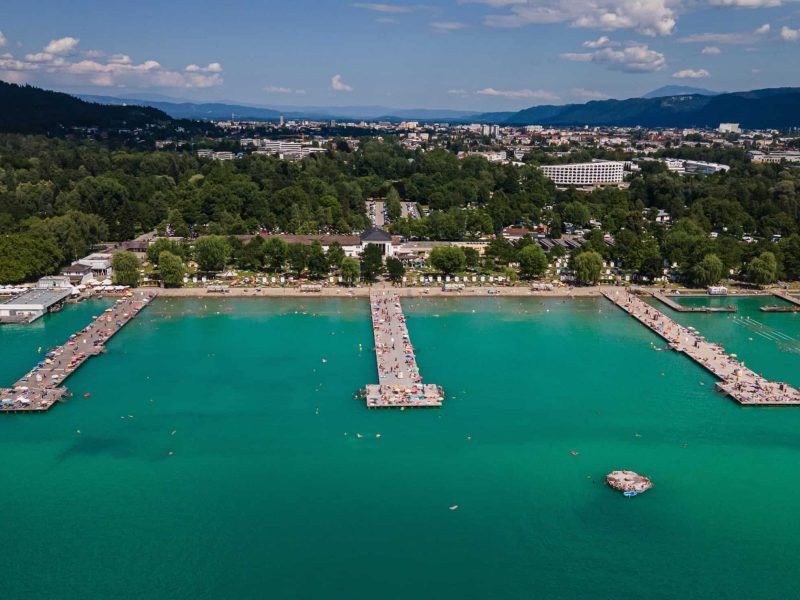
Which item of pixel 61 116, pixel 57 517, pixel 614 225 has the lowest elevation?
pixel 57 517

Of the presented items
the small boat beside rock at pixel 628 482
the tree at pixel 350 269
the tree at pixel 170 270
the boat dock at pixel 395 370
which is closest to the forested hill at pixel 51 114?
the tree at pixel 170 270

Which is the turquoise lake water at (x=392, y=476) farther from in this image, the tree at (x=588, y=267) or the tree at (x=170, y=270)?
the tree at (x=588, y=267)

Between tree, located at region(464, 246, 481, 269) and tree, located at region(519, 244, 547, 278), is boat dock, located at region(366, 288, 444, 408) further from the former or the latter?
tree, located at region(519, 244, 547, 278)

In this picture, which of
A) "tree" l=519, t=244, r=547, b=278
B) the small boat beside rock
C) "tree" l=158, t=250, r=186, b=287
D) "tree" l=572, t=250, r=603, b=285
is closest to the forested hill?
"tree" l=158, t=250, r=186, b=287

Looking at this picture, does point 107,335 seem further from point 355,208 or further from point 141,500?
point 355,208

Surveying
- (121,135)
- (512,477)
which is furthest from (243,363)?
(121,135)

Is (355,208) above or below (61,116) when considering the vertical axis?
below

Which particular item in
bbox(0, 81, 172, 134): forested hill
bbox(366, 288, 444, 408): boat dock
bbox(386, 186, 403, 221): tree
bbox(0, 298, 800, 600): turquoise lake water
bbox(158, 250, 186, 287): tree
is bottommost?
bbox(0, 298, 800, 600): turquoise lake water
